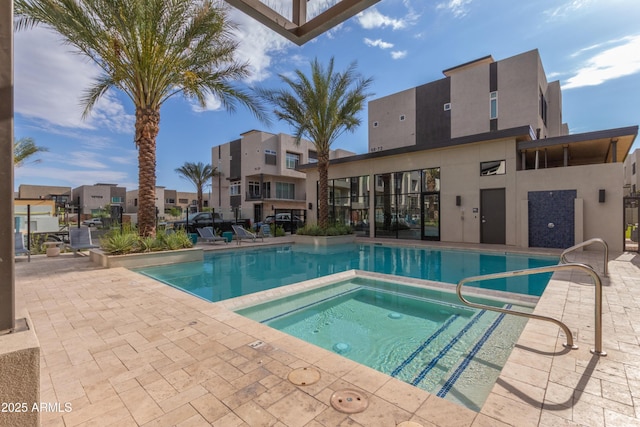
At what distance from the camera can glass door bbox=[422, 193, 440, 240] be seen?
1542 centimetres

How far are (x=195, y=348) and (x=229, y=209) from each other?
107 ft

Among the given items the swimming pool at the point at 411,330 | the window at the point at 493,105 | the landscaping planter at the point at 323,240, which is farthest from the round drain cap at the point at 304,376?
the window at the point at 493,105

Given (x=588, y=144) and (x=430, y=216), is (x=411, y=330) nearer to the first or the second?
(x=430, y=216)

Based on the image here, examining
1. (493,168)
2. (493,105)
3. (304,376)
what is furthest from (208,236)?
(493,105)

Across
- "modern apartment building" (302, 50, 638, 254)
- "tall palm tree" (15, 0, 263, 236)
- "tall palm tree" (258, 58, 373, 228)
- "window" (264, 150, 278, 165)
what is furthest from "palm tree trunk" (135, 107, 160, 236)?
"window" (264, 150, 278, 165)

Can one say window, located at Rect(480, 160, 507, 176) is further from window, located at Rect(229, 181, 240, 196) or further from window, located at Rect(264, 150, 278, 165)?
window, located at Rect(229, 181, 240, 196)

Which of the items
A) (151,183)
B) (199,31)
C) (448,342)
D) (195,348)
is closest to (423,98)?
(199,31)

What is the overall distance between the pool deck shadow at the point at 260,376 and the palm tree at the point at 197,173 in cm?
3231

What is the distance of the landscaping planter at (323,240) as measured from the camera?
1536 cm

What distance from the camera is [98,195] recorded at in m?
49.5

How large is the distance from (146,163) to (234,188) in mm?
26120

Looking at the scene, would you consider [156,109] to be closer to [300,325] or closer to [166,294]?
[166,294]

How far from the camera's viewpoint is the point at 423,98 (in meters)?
21.5

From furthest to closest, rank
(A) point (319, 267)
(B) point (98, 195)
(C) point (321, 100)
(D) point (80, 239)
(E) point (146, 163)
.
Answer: (B) point (98, 195), (C) point (321, 100), (D) point (80, 239), (A) point (319, 267), (E) point (146, 163)
